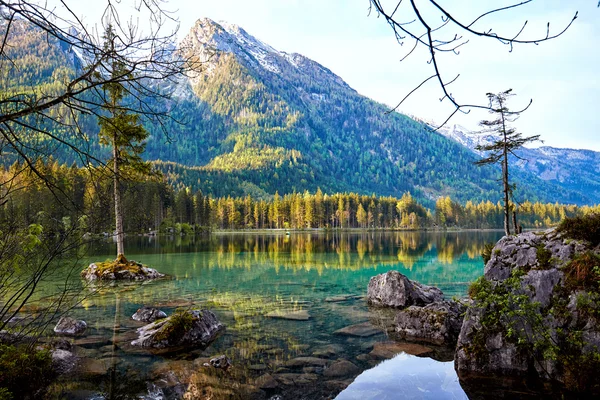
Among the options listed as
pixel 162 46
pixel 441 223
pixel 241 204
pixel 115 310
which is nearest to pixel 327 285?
pixel 115 310

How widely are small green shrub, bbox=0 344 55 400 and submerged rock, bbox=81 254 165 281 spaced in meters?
15.4

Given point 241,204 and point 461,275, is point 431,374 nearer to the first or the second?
point 461,275

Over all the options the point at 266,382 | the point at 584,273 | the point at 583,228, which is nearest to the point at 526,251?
the point at 583,228

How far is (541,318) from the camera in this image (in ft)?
24.8

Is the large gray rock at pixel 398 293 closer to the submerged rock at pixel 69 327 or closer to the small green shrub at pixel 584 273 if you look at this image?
the small green shrub at pixel 584 273

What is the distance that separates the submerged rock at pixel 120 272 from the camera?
21967 mm

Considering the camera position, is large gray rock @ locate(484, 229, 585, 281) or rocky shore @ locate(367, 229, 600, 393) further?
large gray rock @ locate(484, 229, 585, 281)

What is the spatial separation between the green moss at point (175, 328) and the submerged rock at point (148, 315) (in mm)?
2512

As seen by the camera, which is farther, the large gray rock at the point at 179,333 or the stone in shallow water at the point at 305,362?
the large gray rock at the point at 179,333

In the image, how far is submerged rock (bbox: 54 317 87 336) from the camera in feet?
36.2

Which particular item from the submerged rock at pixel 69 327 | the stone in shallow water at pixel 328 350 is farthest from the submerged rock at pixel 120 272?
the stone in shallow water at pixel 328 350

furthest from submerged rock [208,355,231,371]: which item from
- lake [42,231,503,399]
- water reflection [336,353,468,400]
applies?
water reflection [336,353,468,400]

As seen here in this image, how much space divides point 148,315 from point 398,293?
1020cm

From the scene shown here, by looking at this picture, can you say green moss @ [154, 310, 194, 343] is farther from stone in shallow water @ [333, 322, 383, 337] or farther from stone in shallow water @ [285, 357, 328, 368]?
stone in shallow water @ [333, 322, 383, 337]
